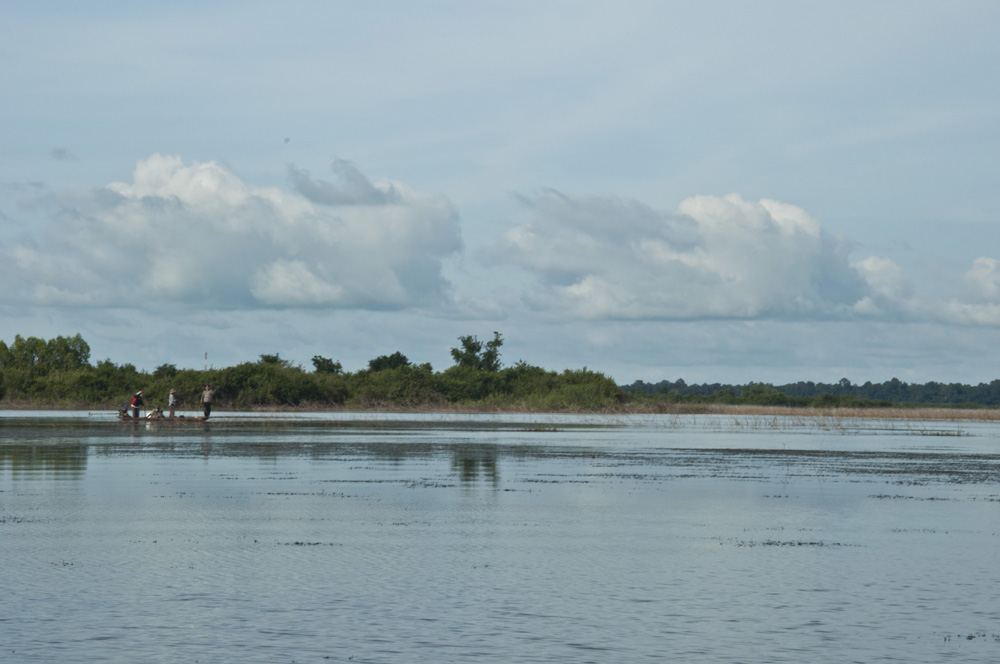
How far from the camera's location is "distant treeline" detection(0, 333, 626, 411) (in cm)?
9538

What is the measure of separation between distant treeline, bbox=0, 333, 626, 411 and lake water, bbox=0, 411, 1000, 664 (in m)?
67.9

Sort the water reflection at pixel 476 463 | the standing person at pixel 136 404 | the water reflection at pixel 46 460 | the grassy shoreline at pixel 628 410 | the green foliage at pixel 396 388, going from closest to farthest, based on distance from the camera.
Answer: the water reflection at pixel 46 460 → the water reflection at pixel 476 463 → the standing person at pixel 136 404 → the grassy shoreline at pixel 628 410 → the green foliage at pixel 396 388

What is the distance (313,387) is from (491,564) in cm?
8851

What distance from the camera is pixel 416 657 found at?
30.3ft

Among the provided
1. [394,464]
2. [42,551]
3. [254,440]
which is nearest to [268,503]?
[42,551]

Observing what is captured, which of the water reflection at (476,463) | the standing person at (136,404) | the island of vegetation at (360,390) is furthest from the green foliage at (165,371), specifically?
the water reflection at (476,463)

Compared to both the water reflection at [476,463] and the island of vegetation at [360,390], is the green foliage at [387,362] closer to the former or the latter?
the island of vegetation at [360,390]

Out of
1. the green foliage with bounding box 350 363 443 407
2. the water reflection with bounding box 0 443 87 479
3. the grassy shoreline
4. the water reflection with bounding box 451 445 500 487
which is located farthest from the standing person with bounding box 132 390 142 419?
the green foliage with bounding box 350 363 443 407

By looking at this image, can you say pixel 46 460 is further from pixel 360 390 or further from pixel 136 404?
pixel 360 390

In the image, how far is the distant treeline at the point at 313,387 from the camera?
95.4m

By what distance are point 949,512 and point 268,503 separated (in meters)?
11.8

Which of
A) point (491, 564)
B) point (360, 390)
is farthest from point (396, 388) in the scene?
point (491, 564)

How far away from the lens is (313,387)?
100625 mm

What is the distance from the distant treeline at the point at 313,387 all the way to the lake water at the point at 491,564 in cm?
6792
